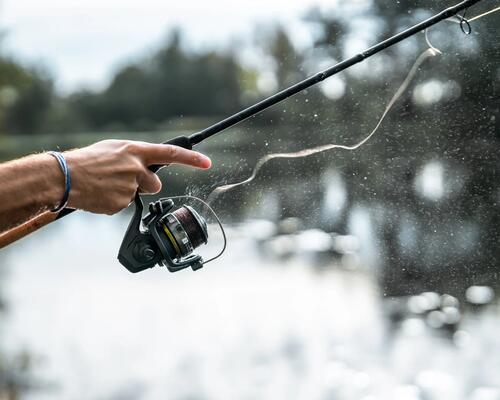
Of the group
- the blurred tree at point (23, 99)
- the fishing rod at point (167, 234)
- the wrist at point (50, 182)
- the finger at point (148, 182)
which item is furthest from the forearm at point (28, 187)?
the blurred tree at point (23, 99)

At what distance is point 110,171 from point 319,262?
7007 mm

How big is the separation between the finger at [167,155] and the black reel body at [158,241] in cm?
28

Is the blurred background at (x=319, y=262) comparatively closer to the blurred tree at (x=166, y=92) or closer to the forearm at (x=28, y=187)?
the forearm at (x=28, y=187)

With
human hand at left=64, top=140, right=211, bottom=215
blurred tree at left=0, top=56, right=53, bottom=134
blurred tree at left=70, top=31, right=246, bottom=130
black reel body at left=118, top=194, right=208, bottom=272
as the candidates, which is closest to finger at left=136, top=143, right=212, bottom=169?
human hand at left=64, top=140, right=211, bottom=215

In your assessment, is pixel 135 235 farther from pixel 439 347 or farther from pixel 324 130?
pixel 439 347

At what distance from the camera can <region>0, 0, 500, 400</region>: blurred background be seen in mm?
2389

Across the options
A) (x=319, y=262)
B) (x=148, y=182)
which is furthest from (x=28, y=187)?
(x=319, y=262)

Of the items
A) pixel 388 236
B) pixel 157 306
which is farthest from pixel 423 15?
pixel 157 306

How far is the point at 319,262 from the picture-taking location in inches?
323

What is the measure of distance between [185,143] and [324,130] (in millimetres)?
875

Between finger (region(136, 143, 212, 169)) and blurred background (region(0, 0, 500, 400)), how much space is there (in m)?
0.48

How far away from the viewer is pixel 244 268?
8969mm

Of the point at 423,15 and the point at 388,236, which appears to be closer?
the point at 423,15

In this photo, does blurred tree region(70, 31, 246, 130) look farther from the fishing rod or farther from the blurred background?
the fishing rod
